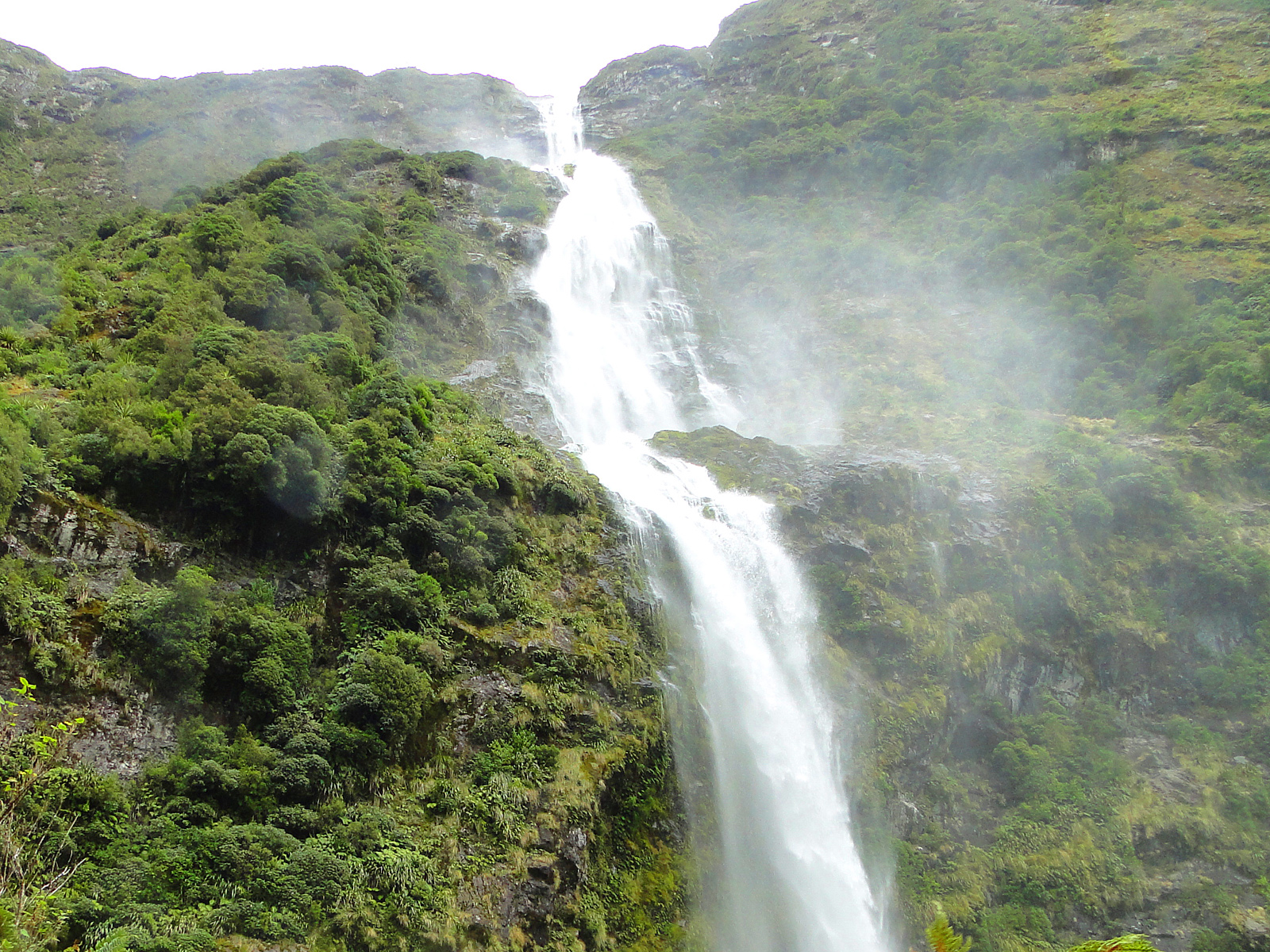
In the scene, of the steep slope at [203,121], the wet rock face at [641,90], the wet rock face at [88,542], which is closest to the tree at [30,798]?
the wet rock face at [88,542]

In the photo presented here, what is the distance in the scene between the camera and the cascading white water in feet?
61.6

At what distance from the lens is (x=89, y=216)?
132 ft

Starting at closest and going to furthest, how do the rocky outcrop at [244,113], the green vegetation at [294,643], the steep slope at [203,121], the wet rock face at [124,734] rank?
the green vegetation at [294,643] < the wet rock face at [124,734] < the steep slope at [203,121] < the rocky outcrop at [244,113]

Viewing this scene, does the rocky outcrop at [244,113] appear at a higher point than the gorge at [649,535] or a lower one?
higher

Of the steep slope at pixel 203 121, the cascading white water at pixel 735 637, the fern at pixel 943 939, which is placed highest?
the steep slope at pixel 203 121

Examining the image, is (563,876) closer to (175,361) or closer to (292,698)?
(292,698)

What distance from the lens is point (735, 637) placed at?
2258 cm

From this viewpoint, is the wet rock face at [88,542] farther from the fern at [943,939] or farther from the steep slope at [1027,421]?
the steep slope at [1027,421]

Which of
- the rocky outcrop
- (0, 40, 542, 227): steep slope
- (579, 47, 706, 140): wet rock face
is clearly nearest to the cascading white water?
(0, 40, 542, 227): steep slope

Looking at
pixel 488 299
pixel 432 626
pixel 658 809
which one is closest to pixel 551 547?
pixel 432 626

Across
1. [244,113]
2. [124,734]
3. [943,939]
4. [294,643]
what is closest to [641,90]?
[244,113]

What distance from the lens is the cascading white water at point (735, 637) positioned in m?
18.8

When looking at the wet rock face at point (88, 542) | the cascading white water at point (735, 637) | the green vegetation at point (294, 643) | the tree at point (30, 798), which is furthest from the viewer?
the cascading white water at point (735, 637)

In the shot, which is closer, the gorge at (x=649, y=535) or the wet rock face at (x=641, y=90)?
the gorge at (x=649, y=535)
